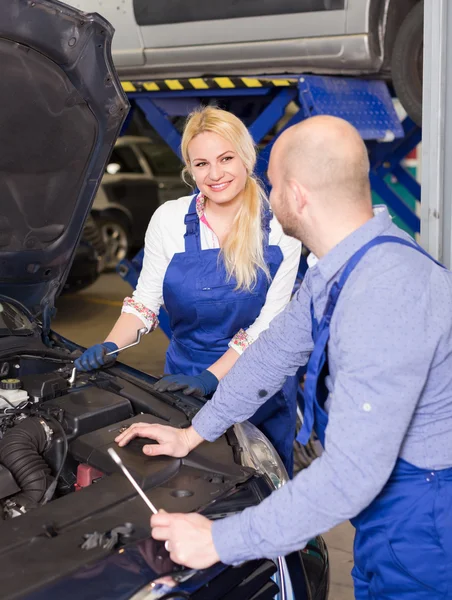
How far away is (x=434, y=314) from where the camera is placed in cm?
149

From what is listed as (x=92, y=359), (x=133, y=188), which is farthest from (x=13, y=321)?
(x=133, y=188)

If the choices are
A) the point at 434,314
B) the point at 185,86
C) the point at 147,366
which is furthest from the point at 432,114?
the point at 147,366

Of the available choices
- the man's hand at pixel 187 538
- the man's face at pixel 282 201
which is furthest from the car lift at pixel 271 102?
the man's hand at pixel 187 538

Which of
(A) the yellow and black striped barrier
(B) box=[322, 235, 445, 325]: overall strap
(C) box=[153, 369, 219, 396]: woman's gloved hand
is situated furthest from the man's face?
(A) the yellow and black striped barrier

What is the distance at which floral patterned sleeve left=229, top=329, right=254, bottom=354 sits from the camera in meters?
2.66

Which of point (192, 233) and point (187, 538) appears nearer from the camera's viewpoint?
point (187, 538)

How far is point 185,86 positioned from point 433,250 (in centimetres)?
248

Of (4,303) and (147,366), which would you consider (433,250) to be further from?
(147,366)

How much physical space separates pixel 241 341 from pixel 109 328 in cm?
432

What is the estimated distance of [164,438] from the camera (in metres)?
2.04

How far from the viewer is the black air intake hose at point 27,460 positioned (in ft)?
6.55

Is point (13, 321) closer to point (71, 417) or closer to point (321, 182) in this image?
point (71, 417)

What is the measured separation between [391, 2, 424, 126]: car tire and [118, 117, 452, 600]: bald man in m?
2.87

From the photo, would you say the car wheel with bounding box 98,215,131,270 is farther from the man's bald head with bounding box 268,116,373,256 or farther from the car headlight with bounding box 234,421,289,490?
the man's bald head with bounding box 268,116,373,256
